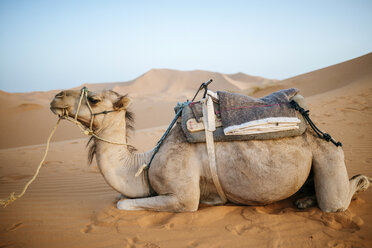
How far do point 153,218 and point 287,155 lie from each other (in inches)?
69.9

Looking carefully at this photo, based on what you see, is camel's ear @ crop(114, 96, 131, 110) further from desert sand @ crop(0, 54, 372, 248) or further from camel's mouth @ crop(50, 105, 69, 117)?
desert sand @ crop(0, 54, 372, 248)

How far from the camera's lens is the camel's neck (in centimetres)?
325

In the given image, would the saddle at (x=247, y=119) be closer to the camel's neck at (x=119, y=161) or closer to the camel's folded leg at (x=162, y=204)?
the camel's folded leg at (x=162, y=204)

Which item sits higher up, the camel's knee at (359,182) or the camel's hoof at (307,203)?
the camel's knee at (359,182)

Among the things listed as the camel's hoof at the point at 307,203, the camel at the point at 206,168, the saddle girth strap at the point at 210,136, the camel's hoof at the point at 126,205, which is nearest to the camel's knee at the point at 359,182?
the camel at the point at 206,168

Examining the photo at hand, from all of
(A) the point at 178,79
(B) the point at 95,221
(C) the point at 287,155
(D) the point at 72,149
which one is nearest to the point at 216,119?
(C) the point at 287,155

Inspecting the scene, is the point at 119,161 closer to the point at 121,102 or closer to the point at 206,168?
the point at 121,102

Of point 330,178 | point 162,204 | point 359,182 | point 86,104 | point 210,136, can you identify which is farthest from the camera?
point 86,104

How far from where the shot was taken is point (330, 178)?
2.79 m

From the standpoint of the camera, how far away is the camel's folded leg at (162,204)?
301cm

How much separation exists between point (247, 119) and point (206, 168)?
0.76 metres

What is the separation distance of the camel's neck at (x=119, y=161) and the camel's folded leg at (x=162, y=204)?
0.12m

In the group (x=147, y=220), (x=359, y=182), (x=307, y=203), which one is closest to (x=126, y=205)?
(x=147, y=220)

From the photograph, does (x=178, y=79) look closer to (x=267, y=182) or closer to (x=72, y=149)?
(x=72, y=149)
